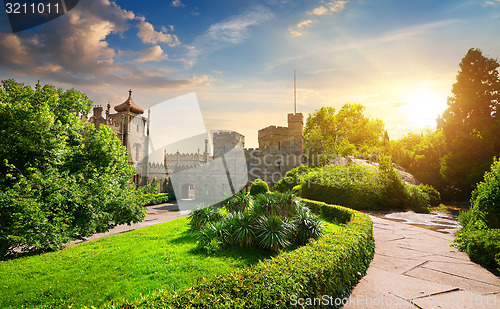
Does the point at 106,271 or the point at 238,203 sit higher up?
the point at 238,203

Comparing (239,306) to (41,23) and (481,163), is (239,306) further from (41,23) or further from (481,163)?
(481,163)

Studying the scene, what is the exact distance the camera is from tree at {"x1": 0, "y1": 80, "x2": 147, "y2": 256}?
7.06 meters

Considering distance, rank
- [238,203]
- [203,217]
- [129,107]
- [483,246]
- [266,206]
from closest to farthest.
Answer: [483,246] → [266,206] → [203,217] → [238,203] → [129,107]

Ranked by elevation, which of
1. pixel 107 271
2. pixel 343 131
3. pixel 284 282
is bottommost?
pixel 107 271

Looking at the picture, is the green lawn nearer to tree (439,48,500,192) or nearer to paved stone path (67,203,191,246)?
paved stone path (67,203,191,246)

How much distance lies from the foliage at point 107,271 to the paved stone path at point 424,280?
326 cm

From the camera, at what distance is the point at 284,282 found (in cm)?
393

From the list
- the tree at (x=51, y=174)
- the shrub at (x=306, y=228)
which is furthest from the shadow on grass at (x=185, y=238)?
the shrub at (x=306, y=228)

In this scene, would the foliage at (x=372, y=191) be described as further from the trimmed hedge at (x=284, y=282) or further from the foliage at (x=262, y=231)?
the trimmed hedge at (x=284, y=282)

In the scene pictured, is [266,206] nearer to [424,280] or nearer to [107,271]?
[424,280]

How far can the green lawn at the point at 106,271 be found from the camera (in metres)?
5.25

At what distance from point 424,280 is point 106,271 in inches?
317

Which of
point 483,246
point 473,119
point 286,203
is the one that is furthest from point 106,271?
point 473,119

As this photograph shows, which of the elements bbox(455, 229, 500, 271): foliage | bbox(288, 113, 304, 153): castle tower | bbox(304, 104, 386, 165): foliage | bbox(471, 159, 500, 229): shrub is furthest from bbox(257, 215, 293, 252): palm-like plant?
bbox(288, 113, 304, 153): castle tower
